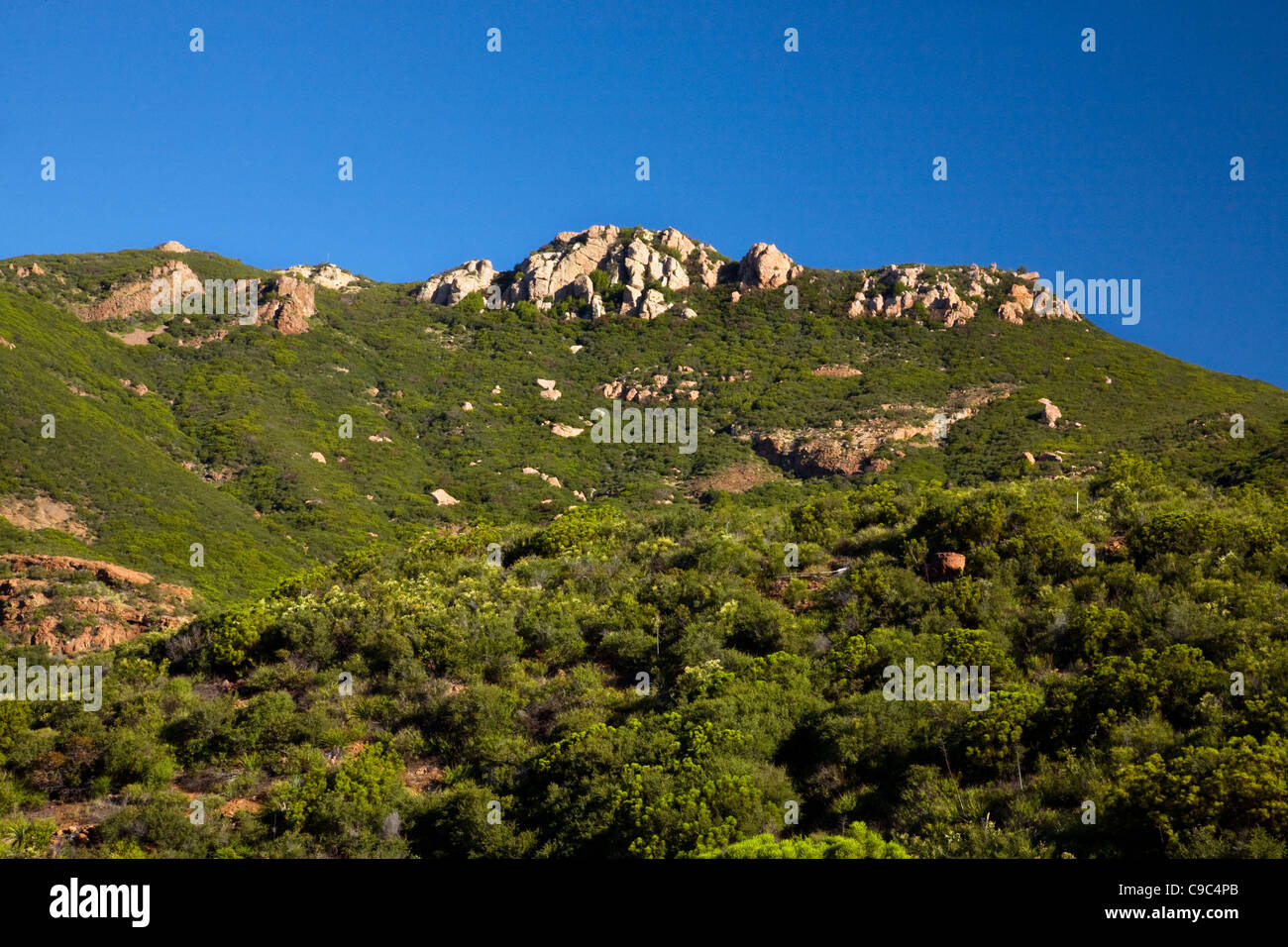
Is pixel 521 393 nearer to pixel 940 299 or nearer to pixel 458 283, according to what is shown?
pixel 458 283

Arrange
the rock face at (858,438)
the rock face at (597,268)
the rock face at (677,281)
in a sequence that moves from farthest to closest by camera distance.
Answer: the rock face at (597,268) → the rock face at (677,281) → the rock face at (858,438)

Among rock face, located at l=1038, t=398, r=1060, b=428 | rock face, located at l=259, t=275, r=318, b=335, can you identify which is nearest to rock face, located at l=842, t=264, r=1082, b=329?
rock face, located at l=1038, t=398, r=1060, b=428

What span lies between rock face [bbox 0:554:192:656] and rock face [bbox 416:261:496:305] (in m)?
63.7

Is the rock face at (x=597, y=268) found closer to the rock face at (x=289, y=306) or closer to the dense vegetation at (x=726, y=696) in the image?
the rock face at (x=289, y=306)

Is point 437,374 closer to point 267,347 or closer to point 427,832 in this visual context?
point 267,347

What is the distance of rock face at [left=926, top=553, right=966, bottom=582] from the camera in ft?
64.6

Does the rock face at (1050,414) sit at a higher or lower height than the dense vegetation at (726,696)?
higher

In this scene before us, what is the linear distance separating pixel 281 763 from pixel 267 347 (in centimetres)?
6676

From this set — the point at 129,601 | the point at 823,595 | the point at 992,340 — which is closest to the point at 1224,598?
the point at 823,595

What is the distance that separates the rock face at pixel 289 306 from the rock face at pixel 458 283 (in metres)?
14.1

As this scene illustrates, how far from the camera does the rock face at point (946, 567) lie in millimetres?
19688

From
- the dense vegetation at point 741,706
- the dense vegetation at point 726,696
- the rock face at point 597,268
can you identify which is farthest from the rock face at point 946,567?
the rock face at point 597,268

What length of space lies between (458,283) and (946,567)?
85.2 m

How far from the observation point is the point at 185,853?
45.1 feet
